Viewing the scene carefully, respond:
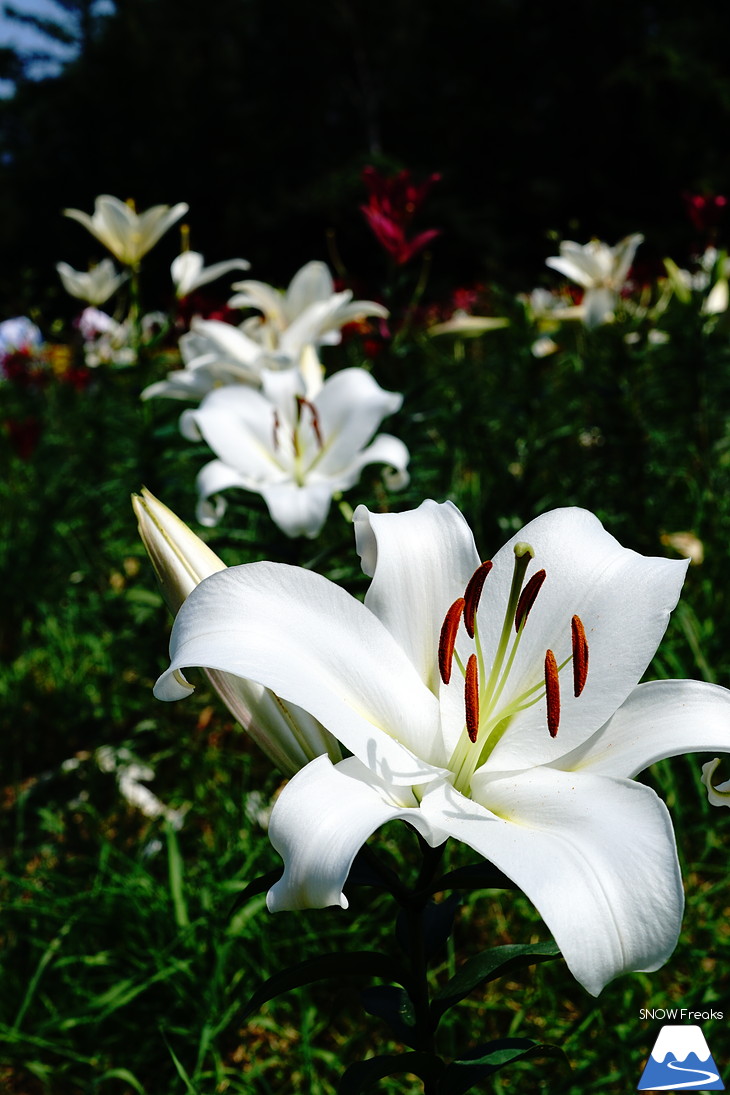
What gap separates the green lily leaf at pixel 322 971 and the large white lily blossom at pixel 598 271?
2.04m

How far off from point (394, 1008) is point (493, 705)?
10.9 inches

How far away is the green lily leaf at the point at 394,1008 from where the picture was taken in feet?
2.37

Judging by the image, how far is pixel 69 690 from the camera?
2168mm

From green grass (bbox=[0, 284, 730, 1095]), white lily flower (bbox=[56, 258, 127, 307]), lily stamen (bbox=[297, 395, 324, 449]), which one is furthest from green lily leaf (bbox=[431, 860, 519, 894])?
white lily flower (bbox=[56, 258, 127, 307])

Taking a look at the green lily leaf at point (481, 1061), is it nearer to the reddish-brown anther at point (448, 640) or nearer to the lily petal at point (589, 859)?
the lily petal at point (589, 859)

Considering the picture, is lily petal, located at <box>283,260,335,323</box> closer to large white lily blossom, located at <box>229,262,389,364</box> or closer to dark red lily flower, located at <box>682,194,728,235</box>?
large white lily blossom, located at <box>229,262,389,364</box>

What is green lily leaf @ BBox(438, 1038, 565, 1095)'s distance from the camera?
675 mm

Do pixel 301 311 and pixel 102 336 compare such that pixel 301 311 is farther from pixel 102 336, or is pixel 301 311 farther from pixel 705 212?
pixel 102 336

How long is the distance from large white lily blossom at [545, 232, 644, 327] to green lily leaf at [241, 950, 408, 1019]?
6.70 ft

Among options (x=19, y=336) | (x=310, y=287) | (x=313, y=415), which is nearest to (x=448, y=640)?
(x=313, y=415)

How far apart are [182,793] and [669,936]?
57.2 inches

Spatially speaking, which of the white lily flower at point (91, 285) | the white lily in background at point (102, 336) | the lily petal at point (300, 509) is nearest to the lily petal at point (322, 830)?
the lily petal at point (300, 509)

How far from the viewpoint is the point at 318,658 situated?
660 millimetres

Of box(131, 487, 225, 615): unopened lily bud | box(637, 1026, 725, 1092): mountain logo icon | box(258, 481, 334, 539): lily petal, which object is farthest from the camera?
box(258, 481, 334, 539): lily petal
